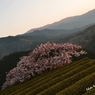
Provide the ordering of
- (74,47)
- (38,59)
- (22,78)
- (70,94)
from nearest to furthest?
(70,94)
(22,78)
(38,59)
(74,47)

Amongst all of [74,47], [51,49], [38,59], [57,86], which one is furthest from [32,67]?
[57,86]

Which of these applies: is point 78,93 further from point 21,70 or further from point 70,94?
point 21,70

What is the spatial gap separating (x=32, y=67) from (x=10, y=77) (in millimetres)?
7079

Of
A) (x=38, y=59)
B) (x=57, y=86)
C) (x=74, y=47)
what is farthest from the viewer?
(x=74, y=47)

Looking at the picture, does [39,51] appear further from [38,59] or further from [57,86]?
[57,86]

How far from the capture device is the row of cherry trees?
160 ft

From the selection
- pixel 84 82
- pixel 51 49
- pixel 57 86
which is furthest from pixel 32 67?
pixel 84 82

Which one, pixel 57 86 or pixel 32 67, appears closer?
pixel 57 86

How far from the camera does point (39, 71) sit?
4856 centimetres

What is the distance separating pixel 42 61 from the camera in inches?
1972

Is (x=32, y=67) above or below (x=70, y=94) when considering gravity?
below

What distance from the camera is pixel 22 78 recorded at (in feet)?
156

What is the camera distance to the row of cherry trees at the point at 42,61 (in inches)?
1916

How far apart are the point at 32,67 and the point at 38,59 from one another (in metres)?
2.33
